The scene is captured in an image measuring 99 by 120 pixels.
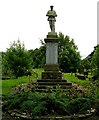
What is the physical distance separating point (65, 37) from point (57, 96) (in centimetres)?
4846

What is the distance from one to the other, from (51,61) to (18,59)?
8.65 metres

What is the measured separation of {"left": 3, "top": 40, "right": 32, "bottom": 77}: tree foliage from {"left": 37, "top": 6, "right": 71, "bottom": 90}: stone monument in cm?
806

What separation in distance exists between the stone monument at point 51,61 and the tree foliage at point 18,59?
26.5ft

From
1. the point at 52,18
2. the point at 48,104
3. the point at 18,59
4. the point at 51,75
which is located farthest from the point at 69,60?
the point at 48,104

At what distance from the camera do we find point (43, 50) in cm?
5381

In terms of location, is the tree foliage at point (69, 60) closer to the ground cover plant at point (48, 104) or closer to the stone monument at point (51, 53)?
the stone monument at point (51, 53)

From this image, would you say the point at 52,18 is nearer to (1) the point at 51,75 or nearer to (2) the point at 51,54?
(2) the point at 51,54

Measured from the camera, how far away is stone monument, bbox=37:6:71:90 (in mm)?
20938

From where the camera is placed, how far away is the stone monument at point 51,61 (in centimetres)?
2094

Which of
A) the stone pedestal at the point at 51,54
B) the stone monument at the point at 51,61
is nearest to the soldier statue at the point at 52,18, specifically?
the stone monument at the point at 51,61

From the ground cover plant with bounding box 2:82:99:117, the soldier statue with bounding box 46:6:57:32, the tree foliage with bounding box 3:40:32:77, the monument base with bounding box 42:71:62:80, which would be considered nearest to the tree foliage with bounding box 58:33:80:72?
the tree foliage with bounding box 3:40:32:77

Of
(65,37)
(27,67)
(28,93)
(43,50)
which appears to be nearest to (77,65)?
(27,67)

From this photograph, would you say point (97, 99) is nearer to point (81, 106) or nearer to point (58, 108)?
point (81, 106)

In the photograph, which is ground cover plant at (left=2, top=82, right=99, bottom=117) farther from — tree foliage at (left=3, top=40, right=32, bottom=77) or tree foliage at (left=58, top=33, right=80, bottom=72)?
tree foliage at (left=58, top=33, right=80, bottom=72)
